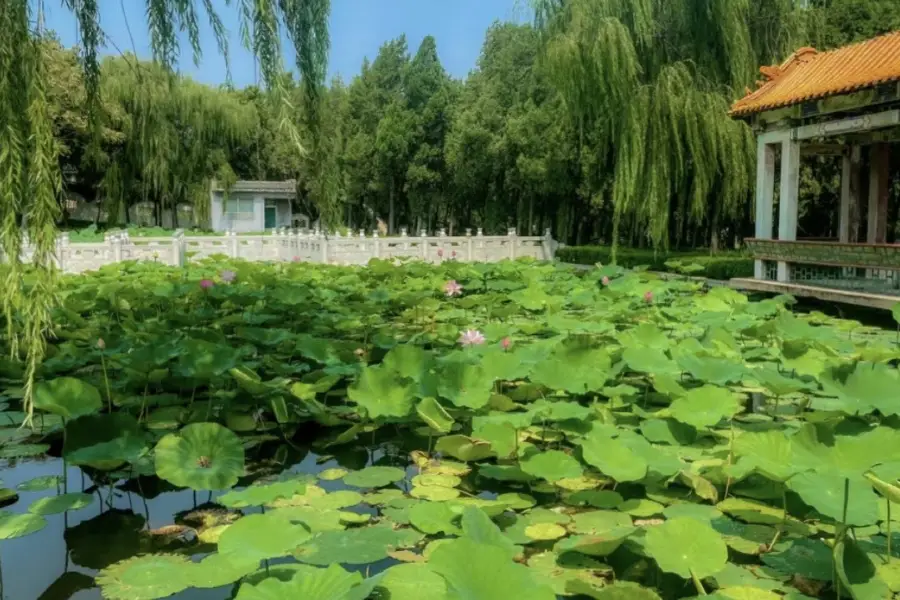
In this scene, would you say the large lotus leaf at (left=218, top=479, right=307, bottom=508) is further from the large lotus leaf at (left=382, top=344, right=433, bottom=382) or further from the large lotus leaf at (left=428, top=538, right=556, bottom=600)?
the large lotus leaf at (left=382, top=344, right=433, bottom=382)

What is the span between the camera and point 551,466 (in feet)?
5.87

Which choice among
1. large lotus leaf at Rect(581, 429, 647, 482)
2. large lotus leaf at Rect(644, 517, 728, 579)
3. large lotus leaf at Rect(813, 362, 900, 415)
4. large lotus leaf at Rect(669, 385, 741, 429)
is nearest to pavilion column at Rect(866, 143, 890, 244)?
large lotus leaf at Rect(813, 362, 900, 415)

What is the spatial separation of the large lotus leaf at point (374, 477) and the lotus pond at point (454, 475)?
1 cm

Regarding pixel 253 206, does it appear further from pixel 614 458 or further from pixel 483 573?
pixel 483 573

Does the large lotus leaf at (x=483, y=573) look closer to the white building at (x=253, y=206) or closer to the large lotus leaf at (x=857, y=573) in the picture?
the large lotus leaf at (x=857, y=573)

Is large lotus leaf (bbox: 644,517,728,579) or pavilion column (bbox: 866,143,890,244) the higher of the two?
pavilion column (bbox: 866,143,890,244)

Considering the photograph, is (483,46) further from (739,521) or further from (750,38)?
(739,521)

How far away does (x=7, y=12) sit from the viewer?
61.2 inches

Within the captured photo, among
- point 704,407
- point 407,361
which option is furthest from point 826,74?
point 407,361

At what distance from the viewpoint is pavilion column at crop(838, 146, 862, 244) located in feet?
28.4

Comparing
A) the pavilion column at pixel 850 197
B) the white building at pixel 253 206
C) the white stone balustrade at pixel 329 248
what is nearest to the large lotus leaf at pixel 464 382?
the pavilion column at pixel 850 197

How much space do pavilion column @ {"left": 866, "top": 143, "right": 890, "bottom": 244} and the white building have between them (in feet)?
63.2

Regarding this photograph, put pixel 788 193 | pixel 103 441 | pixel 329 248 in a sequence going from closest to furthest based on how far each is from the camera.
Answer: pixel 103 441 → pixel 788 193 → pixel 329 248

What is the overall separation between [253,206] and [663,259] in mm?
18101
